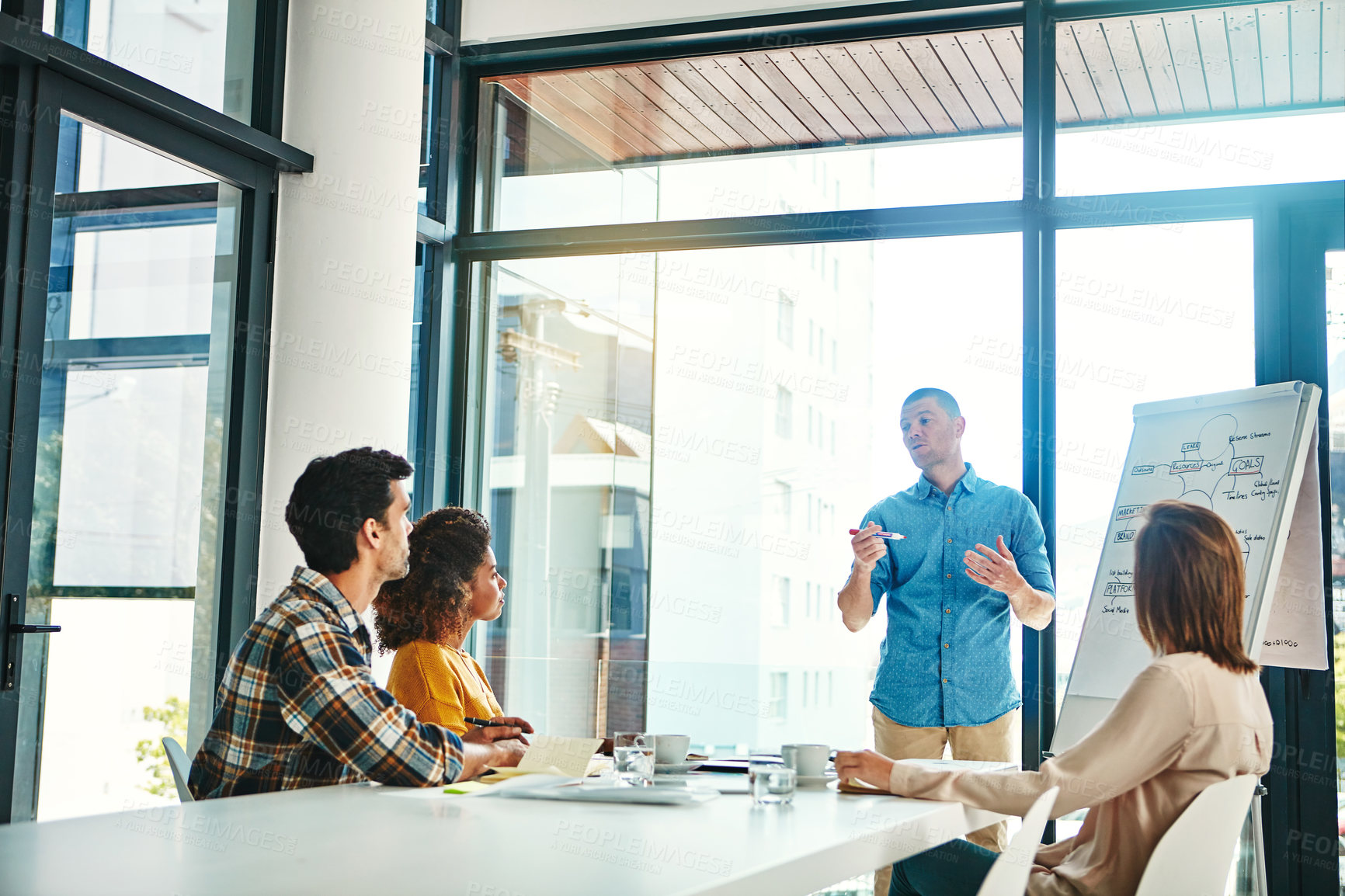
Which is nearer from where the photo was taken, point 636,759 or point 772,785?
point 772,785

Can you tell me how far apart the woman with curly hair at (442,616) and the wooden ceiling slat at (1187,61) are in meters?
2.77

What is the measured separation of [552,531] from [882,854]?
3.04m

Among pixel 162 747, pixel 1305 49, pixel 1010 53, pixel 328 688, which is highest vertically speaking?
pixel 1010 53

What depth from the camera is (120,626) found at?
340cm

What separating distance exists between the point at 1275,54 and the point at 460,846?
3.73m

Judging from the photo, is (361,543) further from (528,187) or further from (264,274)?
(528,187)

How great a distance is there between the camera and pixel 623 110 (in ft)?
15.5

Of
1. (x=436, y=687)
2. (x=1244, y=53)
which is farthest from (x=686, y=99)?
(x=436, y=687)

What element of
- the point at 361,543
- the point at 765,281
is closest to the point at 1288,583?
the point at 765,281

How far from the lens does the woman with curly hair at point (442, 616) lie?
254 cm

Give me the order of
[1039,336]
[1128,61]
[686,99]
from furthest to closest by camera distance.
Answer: [686,99] → [1128,61] → [1039,336]

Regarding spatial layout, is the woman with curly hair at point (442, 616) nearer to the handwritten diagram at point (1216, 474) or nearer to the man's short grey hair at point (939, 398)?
the man's short grey hair at point (939, 398)

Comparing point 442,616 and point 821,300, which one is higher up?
point 821,300

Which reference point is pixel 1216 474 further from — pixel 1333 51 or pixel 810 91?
pixel 810 91
